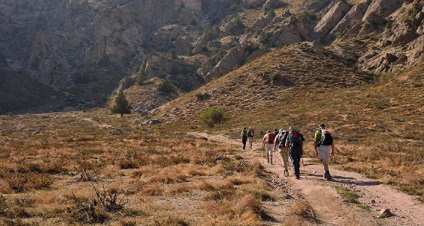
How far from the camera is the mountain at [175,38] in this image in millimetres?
81250

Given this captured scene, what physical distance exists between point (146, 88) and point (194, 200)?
102m

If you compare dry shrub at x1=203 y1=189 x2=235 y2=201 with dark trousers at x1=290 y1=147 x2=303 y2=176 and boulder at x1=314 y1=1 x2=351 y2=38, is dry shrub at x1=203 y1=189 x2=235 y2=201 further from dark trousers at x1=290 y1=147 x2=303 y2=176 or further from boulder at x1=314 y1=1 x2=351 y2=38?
boulder at x1=314 y1=1 x2=351 y2=38

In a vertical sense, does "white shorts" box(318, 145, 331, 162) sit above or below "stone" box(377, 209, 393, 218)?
above

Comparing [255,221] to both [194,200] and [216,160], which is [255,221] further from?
[216,160]

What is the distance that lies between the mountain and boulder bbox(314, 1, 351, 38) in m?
0.33

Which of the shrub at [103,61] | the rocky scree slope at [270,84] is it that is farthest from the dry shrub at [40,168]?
the shrub at [103,61]

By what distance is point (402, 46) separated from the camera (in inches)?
2697

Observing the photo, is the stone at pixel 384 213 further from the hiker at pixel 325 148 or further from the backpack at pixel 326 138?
the backpack at pixel 326 138

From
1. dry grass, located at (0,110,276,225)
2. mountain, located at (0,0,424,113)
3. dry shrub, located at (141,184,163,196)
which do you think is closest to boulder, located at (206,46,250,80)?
mountain, located at (0,0,424,113)

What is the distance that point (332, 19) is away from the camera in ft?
348

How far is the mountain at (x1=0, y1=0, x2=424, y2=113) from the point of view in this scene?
81.2m

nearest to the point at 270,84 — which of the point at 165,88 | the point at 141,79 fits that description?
the point at 165,88

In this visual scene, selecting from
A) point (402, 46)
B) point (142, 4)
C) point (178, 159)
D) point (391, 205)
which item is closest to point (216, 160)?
point (178, 159)

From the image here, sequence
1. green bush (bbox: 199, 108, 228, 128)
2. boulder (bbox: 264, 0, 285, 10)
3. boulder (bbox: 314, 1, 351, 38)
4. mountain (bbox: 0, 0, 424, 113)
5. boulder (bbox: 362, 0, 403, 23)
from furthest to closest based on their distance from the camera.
A: boulder (bbox: 264, 0, 285, 10) → boulder (bbox: 314, 1, 351, 38) → boulder (bbox: 362, 0, 403, 23) → mountain (bbox: 0, 0, 424, 113) → green bush (bbox: 199, 108, 228, 128)
